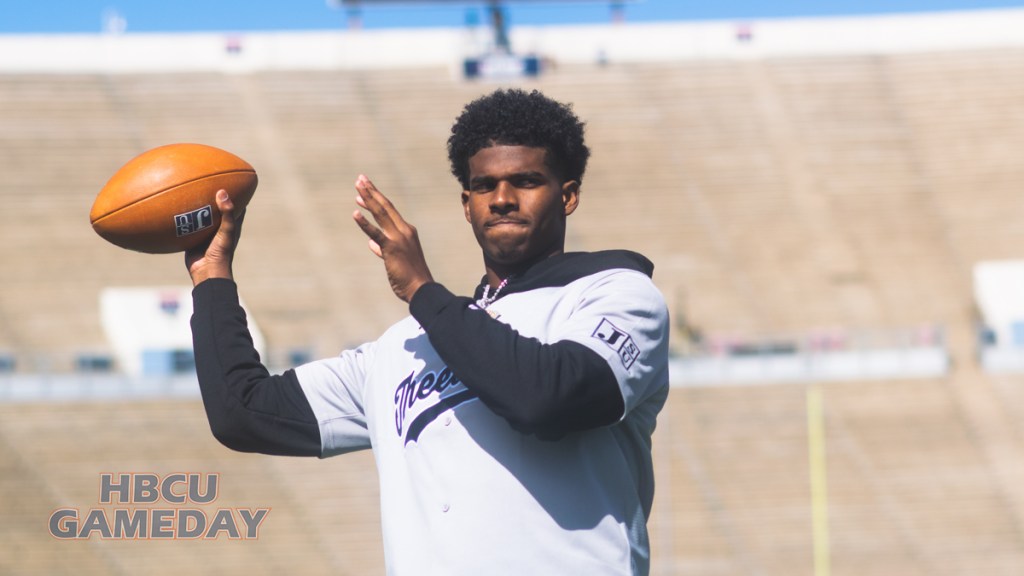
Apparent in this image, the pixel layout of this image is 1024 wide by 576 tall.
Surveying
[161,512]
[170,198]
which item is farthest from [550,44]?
[170,198]

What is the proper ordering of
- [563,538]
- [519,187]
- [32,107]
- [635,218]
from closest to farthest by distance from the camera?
[563,538], [519,187], [635,218], [32,107]

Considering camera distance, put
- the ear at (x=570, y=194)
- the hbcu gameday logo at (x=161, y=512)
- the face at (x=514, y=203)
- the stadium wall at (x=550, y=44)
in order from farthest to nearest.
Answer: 1. the stadium wall at (x=550, y=44)
2. the hbcu gameday logo at (x=161, y=512)
3. the ear at (x=570, y=194)
4. the face at (x=514, y=203)

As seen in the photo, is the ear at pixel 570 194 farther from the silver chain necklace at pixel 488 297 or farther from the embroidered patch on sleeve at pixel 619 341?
the embroidered patch on sleeve at pixel 619 341

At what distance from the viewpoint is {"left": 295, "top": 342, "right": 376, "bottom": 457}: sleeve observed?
2125mm

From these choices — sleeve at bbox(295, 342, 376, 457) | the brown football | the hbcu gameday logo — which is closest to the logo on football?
the brown football

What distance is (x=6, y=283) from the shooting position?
20.5 metres

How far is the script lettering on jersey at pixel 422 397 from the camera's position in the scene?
1.85 m

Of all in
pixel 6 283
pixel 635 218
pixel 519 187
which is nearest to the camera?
pixel 519 187

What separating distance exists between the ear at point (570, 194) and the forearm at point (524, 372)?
0.34 meters

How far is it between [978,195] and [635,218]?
6387 mm

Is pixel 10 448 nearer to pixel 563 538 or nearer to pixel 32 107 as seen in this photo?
pixel 32 107

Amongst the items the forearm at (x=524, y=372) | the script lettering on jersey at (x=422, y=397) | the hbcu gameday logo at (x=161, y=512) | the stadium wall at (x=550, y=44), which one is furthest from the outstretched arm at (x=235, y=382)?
the stadium wall at (x=550, y=44)

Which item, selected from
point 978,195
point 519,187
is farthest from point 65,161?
point 519,187

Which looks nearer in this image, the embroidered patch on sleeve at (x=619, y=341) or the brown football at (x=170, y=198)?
the embroidered patch on sleeve at (x=619, y=341)
